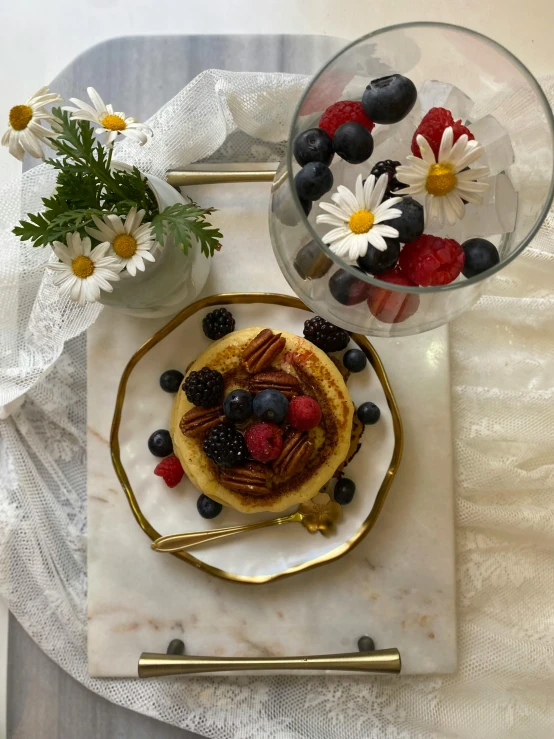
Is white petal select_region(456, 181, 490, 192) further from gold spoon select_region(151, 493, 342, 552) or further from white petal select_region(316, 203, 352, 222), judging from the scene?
gold spoon select_region(151, 493, 342, 552)

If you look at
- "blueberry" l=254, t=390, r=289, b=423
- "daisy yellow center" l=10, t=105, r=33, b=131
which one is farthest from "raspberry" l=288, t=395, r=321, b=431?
"daisy yellow center" l=10, t=105, r=33, b=131

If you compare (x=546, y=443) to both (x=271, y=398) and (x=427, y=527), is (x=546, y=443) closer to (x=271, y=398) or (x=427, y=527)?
(x=427, y=527)

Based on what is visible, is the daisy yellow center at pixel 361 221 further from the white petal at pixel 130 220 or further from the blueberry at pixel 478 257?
the white petal at pixel 130 220

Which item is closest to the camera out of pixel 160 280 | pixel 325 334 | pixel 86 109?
pixel 86 109

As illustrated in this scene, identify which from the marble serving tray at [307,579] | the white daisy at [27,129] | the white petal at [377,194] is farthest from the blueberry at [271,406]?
the white daisy at [27,129]

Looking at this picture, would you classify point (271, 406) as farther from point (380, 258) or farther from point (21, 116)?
point (21, 116)

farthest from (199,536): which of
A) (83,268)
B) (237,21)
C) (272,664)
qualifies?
(237,21)
